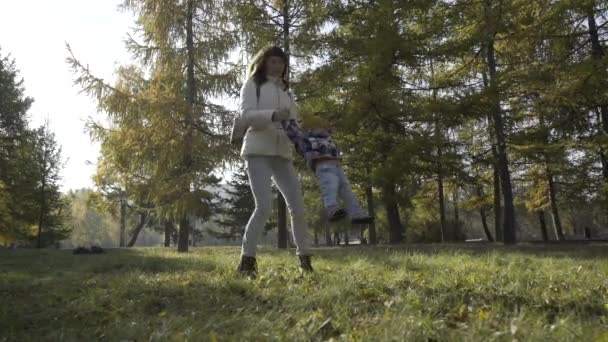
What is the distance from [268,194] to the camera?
4168 millimetres

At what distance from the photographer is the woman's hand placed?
3.72 metres

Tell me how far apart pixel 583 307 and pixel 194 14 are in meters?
12.5

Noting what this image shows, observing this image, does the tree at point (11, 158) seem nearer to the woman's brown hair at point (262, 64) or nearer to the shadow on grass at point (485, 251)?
the shadow on grass at point (485, 251)

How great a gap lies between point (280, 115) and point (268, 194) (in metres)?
0.79

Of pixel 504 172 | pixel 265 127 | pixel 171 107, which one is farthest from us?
pixel 504 172

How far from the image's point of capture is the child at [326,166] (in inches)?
138

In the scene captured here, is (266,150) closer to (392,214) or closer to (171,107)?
(171,107)

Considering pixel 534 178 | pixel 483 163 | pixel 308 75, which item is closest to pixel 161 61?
pixel 308 75

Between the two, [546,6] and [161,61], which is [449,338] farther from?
[161,61]

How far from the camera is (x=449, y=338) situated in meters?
1.89

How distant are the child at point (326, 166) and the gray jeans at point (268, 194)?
413 millimetres

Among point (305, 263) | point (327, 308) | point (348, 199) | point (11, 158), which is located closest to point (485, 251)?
point (305, 263)

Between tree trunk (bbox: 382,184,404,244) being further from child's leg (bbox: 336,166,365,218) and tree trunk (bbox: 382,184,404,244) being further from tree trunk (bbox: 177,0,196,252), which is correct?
child's leg (bbox: 336,166,365,218)

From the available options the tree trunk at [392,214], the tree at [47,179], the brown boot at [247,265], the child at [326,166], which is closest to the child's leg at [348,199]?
the child at [326,166]
